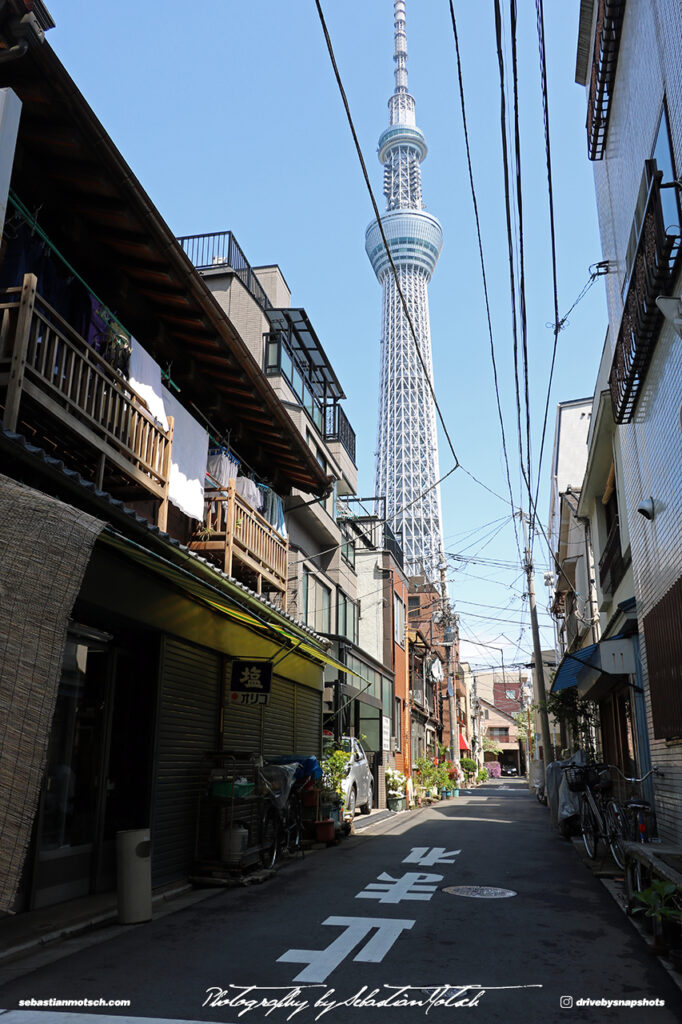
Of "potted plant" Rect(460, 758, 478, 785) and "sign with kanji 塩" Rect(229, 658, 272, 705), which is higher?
"sign with kanji 塩" Rect(229, 658, 272, 705)

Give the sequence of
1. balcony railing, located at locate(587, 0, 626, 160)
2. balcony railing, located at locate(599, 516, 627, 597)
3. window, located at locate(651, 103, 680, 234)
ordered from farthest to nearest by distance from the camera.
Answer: balcony railing, located at locate(599, 516, 627, 597) → balcony railing, located at locate(587, 0, 626, 160) → window, located at locate(651, 103, 680, 234)

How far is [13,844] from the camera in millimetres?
2711

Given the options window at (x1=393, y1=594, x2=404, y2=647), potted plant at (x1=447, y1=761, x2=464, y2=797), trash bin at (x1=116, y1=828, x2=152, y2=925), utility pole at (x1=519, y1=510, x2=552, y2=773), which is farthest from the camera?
potted plant at (x1=447, y1=761, x2=464, y2=797)

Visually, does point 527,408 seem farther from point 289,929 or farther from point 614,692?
point 614,692

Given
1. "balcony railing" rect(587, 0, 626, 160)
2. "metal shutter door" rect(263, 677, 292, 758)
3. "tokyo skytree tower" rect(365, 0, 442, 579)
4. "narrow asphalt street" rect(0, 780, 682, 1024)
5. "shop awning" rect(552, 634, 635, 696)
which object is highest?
"tokyo skytree tower" rect(365, 0, 442, 579)

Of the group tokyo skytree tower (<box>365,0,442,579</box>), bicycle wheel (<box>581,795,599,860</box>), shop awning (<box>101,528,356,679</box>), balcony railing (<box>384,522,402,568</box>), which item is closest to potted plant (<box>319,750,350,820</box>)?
shop awning (<box>101,528,356,679</box>)

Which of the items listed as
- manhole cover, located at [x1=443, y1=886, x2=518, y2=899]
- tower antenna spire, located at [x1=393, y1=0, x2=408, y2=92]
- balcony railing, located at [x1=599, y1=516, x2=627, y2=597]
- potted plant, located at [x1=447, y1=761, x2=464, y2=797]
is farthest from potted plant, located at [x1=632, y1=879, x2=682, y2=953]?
tower antenna spire, located at [x1=393, y1=0, x2=408, y2=92]

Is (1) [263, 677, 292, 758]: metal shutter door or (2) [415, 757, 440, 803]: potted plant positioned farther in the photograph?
(2) [415, 757, 440, 803]: potted plant

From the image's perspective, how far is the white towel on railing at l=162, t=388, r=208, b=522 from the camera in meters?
10.9

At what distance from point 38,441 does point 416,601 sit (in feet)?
154

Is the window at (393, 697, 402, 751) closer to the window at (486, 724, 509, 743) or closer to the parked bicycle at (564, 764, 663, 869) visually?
the parked bicycle at (564, 764, 663, 869)

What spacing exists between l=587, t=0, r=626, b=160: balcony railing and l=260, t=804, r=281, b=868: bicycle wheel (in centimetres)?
1272

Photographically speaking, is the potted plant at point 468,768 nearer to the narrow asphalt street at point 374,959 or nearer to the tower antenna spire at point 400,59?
the narrow asphalt street at point 374,959

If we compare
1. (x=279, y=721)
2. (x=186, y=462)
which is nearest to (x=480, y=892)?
(x=279, y=721)
